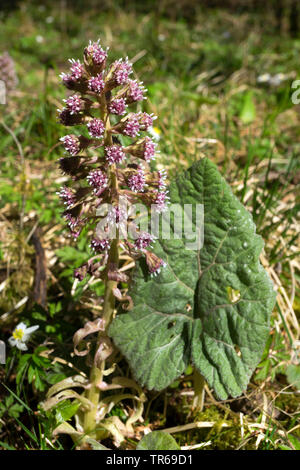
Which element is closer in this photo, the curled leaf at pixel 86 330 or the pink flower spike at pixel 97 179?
the pink flower spike at pixel 97 179

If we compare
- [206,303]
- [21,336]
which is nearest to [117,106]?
[206,303]

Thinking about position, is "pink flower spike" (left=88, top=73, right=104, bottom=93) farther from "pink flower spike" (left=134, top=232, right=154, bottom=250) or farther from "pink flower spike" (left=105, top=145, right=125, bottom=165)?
"pink flower spike" (left=134, top=232, right=154, bottom=250)

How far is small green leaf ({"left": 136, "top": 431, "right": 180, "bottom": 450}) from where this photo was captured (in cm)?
187

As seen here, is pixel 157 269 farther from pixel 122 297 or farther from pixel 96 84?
pixel 96 84

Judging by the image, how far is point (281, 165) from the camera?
12.4 ft

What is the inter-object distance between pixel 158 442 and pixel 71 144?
1.20 m

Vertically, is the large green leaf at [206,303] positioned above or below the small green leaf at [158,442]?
above

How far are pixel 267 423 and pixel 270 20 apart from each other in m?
6.58

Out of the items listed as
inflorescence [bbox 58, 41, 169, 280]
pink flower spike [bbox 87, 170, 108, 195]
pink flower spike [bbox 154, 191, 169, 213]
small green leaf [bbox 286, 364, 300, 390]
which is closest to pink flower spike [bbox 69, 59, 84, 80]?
inflorescence [bbox 58, 41, 169, 280]

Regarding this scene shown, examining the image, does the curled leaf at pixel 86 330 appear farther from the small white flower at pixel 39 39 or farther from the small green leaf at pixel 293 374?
the small white flower at pixel 39 39

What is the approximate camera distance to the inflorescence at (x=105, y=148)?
164 cm
